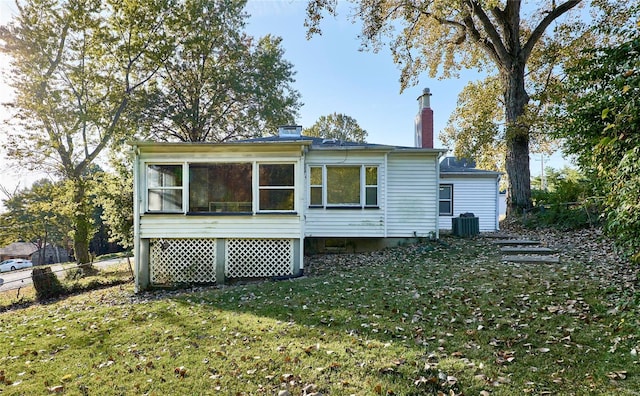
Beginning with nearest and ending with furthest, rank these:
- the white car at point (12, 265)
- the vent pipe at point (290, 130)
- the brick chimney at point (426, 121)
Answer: the brick chimney at point (426, 121)
the vent pipe at point (290, 130)
the white car at point (12, 265)

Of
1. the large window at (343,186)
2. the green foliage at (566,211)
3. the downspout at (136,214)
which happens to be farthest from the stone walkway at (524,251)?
the downspout at (136,214)

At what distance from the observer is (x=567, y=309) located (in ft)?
16.2

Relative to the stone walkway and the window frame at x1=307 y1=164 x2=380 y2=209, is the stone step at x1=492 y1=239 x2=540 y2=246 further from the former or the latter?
the window frame at x1=307 y1=164 x2=380 y2=209

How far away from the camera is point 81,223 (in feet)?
53.4

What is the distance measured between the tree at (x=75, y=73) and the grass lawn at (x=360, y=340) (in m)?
11.2

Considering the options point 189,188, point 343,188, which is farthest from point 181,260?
point 343,188

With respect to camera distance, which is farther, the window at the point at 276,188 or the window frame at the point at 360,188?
the window frame at the point at 360,188

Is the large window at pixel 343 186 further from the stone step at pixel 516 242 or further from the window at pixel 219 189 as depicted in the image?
the stone step at pixel 516 242

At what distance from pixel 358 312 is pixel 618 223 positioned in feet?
11.5

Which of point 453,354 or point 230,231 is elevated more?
point 230,231

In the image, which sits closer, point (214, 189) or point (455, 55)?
point (214, 189)

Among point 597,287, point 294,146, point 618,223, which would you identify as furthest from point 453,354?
point 294,146

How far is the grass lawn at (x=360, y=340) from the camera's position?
134 inches

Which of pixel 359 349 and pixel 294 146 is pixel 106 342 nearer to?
pixel 359 349
